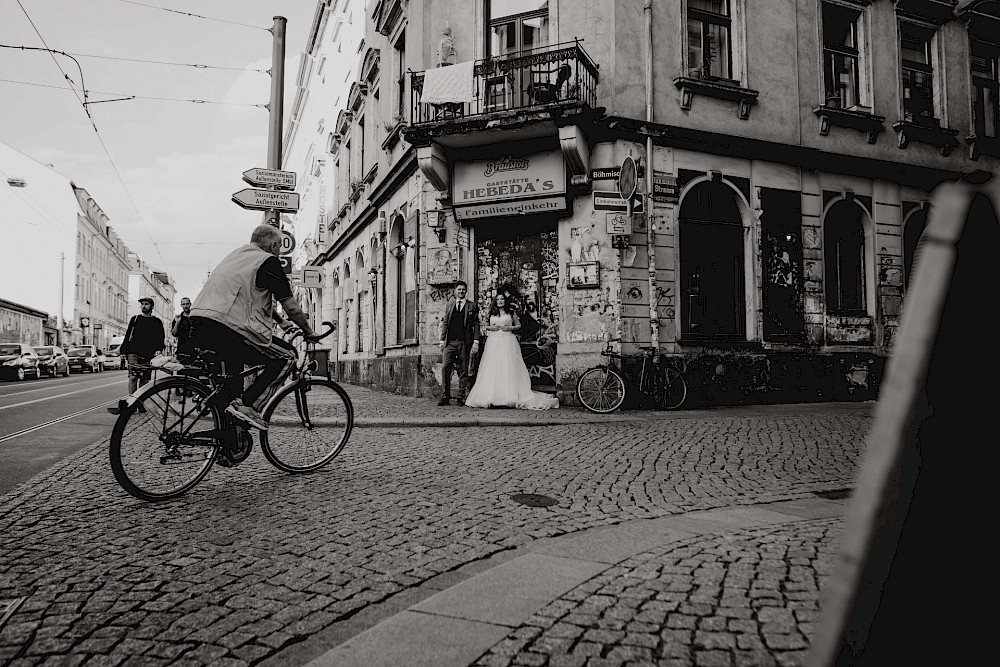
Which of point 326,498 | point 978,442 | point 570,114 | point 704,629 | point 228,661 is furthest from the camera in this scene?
point 570,114

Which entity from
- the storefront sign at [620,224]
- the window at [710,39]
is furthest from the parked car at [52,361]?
the window at [710,39]

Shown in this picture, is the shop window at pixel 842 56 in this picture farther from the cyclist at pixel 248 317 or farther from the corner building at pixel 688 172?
the cyclist at pixel 248 317

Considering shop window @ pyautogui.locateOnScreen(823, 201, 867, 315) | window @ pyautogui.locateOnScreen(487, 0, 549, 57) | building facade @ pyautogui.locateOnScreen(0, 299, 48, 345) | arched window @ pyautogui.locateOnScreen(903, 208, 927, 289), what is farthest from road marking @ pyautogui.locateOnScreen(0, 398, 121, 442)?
building facade @ pyautogui.locateOnScreen(0, 299, 48, 345)

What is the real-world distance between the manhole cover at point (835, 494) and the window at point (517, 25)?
1065 cm

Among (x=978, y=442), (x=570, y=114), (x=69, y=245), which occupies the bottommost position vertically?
(x=978, y=442)

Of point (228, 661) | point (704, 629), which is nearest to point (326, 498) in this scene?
point (228, 661)

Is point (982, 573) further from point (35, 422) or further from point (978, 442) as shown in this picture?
point (35, 422)

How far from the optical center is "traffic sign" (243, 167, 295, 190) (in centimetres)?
1088

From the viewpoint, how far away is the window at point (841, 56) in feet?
49.4

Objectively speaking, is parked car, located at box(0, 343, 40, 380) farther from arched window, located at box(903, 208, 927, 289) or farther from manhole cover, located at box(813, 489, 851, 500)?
manhole cover, located at box(813, 489, 851, 500)

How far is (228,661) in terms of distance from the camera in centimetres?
226

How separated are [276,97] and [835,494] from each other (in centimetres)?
1050

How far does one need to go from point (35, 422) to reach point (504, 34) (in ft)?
34.3

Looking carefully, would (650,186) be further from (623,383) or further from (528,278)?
(623,383)
